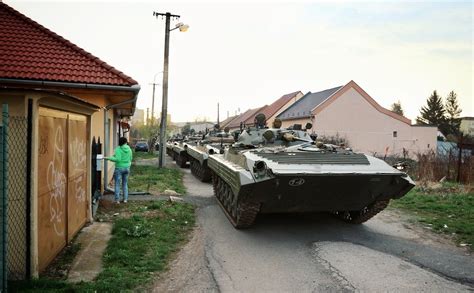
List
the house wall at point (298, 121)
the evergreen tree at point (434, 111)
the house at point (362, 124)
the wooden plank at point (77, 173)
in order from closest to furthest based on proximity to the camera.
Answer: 1. the wooden plank at point (77, 173)
2. the house at point (362, 124)
3. the house wall at point (298, 121)
4. the evergreen tree at point (434, 111)

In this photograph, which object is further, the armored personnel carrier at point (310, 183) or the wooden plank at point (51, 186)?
the armored personnel carrier at point (310, 183)

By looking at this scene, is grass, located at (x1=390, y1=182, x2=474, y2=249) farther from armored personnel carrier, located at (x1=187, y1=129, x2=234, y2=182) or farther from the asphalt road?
armored personnel carrier, located at (x1=187, y1=129, x2=234, y2=182)

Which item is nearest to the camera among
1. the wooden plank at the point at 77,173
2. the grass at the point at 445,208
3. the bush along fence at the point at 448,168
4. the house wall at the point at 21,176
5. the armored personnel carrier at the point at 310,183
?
the house wall at the point at 21,176

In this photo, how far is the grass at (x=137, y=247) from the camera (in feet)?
14.1

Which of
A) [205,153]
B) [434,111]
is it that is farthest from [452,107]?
[205,153]

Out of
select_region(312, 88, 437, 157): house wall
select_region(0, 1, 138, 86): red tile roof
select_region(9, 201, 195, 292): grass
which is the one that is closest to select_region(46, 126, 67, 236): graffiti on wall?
select_region(9, 201, 195, 292): grass

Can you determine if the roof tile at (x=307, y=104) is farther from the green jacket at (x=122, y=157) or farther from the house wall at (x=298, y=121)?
the green jacket at (x=122, y=157)

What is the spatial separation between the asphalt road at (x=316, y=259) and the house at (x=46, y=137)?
146 cm

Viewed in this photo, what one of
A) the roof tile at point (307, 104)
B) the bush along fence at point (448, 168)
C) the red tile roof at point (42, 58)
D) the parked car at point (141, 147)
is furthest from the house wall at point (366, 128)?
the red tile roof at point (42, 58)

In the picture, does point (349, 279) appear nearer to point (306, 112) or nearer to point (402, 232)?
point (402, 232)

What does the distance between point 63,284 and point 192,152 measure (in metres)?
11.2

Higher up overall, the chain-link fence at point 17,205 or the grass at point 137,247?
the chain-link fence at point 17,205

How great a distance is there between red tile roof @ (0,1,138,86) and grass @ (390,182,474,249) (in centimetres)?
659

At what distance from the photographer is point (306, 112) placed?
32.6 m
